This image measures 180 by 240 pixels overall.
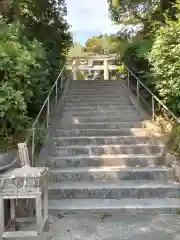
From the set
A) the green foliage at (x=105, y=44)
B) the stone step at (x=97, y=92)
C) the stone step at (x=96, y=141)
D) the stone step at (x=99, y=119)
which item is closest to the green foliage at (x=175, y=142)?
the stone step at (x=96, y=141)

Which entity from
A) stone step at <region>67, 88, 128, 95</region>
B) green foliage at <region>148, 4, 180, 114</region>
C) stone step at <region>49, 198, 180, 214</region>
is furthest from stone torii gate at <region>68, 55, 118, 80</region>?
stone step at <region>49, 198, 180, 214</region>

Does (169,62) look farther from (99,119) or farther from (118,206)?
(118,206)

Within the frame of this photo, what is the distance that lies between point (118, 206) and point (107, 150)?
1.58 meters

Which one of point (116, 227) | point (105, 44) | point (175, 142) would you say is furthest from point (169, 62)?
point (105, 44)

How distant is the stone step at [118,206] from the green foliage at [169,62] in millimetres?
2098

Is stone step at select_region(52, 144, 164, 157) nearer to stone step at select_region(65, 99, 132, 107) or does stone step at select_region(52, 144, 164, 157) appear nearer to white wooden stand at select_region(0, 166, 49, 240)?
white wooden stand at select_region(0, 166, 49, 240)

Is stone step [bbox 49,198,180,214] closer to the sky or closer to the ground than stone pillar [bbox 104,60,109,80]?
closer to the ground

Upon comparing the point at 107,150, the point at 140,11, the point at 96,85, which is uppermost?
the point at 140,11

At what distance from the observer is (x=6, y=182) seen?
331cm

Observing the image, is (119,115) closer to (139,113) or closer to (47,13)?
(139,113)

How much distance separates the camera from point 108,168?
5160 millimetres

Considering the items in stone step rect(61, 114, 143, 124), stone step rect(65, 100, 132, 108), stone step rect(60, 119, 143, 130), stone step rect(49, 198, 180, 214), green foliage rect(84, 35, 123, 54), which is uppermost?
green foliage rect(84, 35, 123, 54)

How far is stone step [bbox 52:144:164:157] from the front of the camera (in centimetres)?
565

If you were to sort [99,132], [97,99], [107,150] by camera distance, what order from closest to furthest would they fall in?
[107,150]
[99,132]
[97,99]
